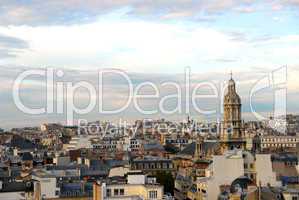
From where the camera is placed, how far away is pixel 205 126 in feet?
484

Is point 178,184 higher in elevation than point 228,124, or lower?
lower

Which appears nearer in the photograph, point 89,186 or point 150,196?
point 150,196

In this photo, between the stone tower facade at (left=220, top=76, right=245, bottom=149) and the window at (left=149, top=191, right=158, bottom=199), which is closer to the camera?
the window at (left=149, top=191, right=158, bottom=199)

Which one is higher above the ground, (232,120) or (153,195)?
(232,120)

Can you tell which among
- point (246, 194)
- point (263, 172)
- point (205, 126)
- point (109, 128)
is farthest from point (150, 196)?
point (109, 128)

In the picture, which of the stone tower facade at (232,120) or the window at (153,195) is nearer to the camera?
the window at (153,195)

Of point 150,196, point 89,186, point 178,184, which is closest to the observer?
point 150,196

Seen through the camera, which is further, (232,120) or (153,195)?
(232,120)

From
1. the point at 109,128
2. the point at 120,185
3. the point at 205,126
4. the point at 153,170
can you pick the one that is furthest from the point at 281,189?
the point at 109,128

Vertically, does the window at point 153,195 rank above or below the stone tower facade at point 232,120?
below

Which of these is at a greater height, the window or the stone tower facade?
the stone tower facade

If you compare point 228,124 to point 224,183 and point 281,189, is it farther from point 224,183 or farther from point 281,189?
point 281,189

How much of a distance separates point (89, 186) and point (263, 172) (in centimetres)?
1055

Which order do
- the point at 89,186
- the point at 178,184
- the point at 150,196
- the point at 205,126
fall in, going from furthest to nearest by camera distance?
the point at 205,126 → the point at 178,184 → the point at 89,186 → the point at 150,196
